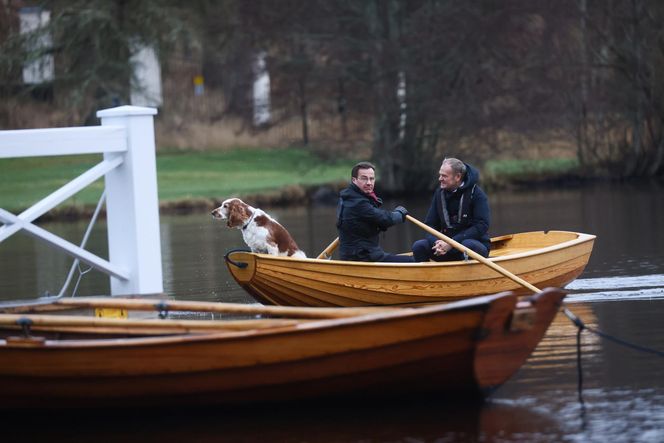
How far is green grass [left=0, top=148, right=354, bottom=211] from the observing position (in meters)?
33.6

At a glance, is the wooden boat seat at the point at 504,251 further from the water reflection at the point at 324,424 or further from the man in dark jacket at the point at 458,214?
the water reflection at the point at 324,424

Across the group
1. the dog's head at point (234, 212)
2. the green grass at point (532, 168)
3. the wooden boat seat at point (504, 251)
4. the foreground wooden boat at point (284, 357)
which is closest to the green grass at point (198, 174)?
the green grass at point (532, 168)

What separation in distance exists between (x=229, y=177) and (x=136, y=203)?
88.3 feet

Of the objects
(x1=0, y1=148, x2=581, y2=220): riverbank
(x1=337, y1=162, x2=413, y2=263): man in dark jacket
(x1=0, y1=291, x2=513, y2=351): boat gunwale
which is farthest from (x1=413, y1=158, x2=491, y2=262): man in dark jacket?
(x1=0, y1=148, x2=581, y2=220): riverbank

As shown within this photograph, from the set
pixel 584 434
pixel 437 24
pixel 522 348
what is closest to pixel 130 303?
pixel 522 348

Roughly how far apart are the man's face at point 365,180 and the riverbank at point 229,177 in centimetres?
1968

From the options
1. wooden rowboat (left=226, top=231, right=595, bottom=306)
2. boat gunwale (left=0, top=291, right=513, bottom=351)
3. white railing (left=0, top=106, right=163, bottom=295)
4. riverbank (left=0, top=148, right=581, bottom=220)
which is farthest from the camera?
riverbank (left=0, top=148, right=581, bottom=220)

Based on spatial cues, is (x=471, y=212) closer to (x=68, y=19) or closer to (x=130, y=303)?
(x=130, y=303)

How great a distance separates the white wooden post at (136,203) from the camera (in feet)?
34.4

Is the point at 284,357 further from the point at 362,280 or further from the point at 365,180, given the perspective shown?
the point at 365,180

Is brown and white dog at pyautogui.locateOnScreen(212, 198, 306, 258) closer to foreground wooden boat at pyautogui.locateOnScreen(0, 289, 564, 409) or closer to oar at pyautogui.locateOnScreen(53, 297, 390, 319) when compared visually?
oar at pyautogui.locateOnScreen(53, 297, 390, 319)

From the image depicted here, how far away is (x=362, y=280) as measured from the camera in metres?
12.1

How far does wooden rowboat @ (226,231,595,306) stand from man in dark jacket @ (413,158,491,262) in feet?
0.91

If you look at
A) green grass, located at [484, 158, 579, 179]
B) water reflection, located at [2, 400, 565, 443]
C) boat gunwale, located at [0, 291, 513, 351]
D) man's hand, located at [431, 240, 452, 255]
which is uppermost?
green grass, located at [484, 158, 579, 179]
